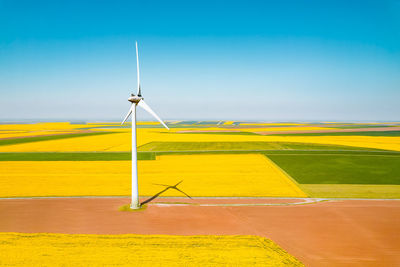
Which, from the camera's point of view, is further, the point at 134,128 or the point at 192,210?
the point at 192,210

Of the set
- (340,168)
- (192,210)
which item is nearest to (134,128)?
(192,210)

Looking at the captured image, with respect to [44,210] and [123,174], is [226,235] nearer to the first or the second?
[44,210]

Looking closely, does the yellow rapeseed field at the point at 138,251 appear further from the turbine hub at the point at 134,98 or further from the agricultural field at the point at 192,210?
the turbine hub at the point at 134,98

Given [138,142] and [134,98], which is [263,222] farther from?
[138,142]

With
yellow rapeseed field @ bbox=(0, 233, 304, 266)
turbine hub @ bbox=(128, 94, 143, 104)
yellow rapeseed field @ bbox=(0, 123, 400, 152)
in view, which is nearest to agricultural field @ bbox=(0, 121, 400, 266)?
yellow rapeseed field @ bbox=(0, 233, 304, 266)

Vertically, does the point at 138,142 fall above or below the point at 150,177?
above

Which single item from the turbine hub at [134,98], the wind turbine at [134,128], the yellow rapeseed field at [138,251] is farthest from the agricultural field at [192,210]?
the turbine hub at [134,98]
